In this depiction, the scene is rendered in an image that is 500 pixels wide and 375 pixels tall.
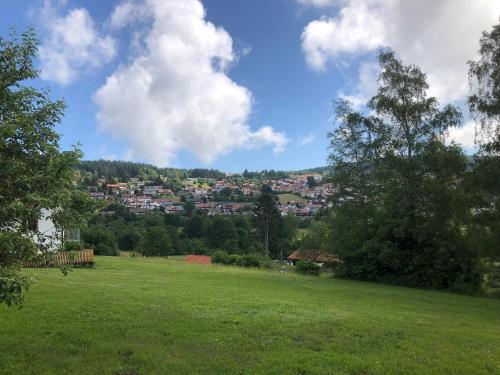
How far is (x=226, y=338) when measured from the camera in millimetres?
10422

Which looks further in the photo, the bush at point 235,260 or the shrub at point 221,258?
the shrub at point 221,258

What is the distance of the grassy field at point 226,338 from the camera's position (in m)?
8.48

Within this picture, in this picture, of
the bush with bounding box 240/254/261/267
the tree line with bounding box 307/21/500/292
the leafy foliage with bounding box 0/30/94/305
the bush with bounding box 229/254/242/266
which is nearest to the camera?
the leafy foliage with bounding box 0/30/94/305

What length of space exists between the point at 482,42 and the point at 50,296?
28.0 metres

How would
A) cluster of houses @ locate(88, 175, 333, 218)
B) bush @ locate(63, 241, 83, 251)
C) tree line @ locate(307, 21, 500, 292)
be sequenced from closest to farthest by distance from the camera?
bush @ locate(63, 241, 83, 251) → tree line @ locate(307, 21, 500, 292) → cluster of houses @ locate(88, 175, 333, 218)

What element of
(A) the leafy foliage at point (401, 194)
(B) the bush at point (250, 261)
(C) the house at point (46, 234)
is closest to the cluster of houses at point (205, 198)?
(B) the bush at point (250, 261)

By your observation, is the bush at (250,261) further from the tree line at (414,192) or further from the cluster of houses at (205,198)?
the cluster of houses at (205,198)

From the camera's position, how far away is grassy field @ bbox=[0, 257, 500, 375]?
8.48m

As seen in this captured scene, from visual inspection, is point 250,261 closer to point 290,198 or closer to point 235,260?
point 235,260

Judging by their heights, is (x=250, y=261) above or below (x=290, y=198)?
below

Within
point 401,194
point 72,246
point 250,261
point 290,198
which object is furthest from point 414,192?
point 290,198

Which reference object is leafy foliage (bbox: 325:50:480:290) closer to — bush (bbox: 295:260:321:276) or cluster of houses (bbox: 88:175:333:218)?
bush (bbox: 295:260:321:276)

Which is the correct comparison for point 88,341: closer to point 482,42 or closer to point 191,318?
point 191,318

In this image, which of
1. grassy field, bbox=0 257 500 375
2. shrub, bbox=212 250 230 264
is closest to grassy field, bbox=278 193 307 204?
shrub, bbox=212 250 230 264
